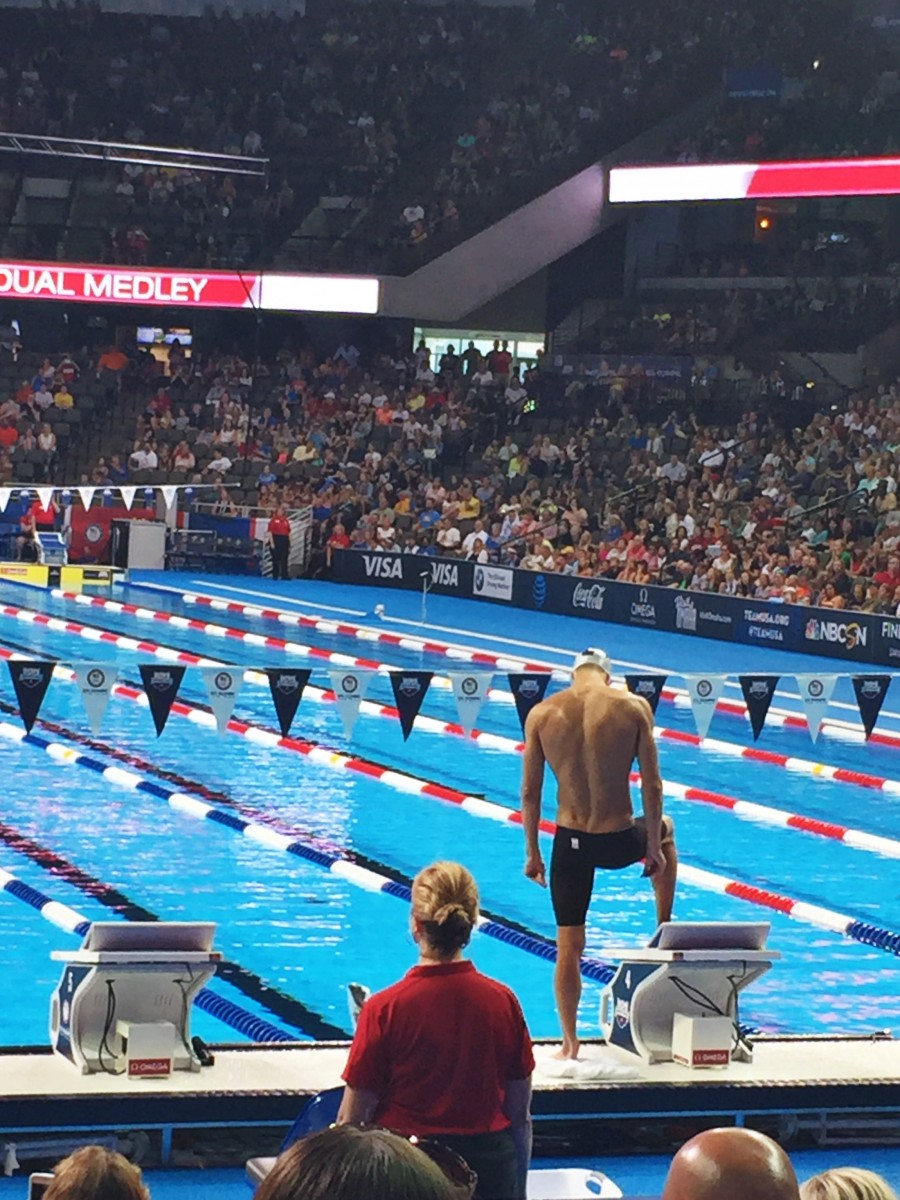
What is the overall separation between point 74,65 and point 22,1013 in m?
31.1

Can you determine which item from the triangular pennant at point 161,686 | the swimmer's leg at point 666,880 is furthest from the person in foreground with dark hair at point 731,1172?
the triangular pennant at point 161,686

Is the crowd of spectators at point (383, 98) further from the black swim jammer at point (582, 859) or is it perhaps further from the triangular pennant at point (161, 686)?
the black swim jammer at point (582, 859)

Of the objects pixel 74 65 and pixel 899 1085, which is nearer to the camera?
pixel 899 1085

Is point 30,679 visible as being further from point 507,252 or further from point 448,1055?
point 507,252

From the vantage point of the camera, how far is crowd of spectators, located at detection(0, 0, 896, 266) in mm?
34625

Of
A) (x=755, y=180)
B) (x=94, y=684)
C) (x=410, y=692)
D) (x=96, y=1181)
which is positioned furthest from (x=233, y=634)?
(x=96, y=1181)

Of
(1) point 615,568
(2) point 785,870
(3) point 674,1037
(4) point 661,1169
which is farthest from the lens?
(1) point 615,568

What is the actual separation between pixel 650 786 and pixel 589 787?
22 centimetres

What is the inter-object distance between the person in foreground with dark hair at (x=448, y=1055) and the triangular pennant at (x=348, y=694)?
816cm

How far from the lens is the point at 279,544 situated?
3038cm

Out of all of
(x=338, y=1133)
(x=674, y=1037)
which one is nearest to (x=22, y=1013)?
(x=674, y=1037)

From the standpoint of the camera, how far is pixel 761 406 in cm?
2995

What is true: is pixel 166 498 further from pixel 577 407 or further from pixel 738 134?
pixel 738 134

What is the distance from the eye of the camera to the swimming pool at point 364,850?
337 inches
